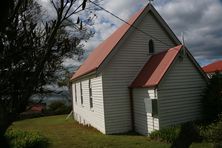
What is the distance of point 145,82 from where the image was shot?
1831cm

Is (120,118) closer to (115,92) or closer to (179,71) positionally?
(115,92)

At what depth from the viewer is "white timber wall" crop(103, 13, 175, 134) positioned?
64.3ft

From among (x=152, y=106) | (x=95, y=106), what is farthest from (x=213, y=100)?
(x=95, y=106)

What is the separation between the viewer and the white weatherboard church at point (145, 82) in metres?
17.3

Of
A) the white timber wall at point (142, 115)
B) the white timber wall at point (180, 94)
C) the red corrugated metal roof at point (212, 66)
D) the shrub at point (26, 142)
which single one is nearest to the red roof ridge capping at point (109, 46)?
the white timber wall at point (142, 115)

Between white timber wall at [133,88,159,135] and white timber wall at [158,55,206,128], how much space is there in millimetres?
624

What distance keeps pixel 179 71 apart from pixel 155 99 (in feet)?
7.12

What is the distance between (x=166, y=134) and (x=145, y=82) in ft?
13.0

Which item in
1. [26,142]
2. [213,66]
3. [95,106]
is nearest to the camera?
[26,142]

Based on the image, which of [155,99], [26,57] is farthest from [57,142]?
[26,57]

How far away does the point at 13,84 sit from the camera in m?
5.11

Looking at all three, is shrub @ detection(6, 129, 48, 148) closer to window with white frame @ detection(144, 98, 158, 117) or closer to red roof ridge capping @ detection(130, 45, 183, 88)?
window with white frame @ detection(144, 98, 158, 117)

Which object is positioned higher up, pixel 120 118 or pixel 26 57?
pixel 26 57

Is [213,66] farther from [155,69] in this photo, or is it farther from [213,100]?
[213,100]
